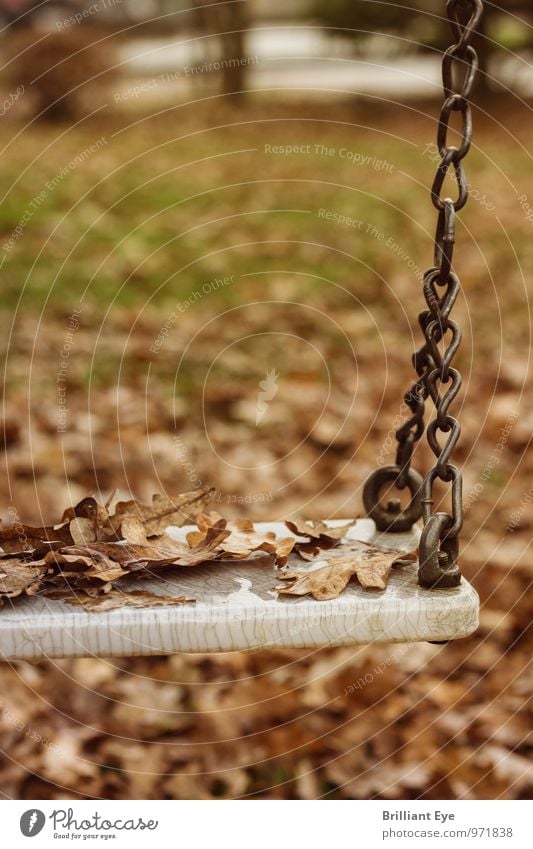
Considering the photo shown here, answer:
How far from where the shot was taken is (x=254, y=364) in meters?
4.39

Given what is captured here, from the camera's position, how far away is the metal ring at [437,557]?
54.9 inches

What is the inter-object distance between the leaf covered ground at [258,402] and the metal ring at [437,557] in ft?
4.07

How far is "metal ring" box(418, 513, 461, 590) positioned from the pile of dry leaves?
7 centimetres

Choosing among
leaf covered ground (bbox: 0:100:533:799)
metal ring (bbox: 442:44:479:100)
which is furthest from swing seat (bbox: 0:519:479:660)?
leaf covered ground (bbox: 0:100:533:799)

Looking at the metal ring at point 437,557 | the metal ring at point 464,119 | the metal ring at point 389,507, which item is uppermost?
the metal ring at point 464,119

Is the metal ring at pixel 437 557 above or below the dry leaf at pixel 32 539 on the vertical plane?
above

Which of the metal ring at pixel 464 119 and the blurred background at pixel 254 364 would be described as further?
the blurred background at pixel 254 364

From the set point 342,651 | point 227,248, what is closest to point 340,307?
point 227,248

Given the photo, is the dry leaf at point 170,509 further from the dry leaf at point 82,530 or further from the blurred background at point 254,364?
the blurred background at point 254,364

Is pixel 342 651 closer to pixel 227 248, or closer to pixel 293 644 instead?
pixel 293 644

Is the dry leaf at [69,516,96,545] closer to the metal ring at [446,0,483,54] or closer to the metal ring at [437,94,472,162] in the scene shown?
the metal ring at [437,94,472,162]

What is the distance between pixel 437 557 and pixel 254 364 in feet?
10.0

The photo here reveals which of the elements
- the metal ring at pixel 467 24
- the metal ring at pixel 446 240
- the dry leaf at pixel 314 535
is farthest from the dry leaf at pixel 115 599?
the metal ring at pixel 467 24

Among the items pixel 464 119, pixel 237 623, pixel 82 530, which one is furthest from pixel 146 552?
pixel 464 119
